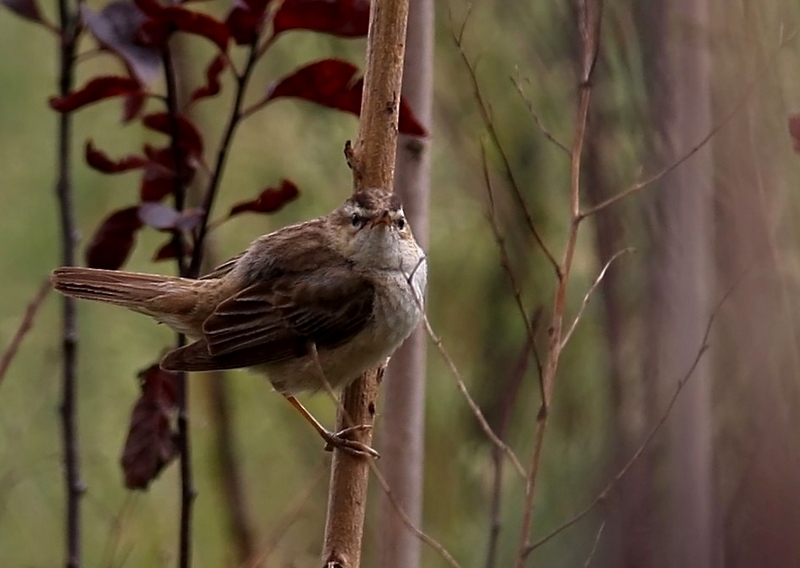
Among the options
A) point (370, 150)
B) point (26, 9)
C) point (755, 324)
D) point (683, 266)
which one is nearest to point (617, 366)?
point (683, 266)

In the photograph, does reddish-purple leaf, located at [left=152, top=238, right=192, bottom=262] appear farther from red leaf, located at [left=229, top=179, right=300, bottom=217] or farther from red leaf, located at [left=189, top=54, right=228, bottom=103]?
red leaf, located at [left=189, top=54, right=228, bottom=103]

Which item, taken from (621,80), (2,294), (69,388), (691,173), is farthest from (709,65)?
(2,294)

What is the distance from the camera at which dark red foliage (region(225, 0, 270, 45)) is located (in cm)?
216

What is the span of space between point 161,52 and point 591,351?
2168mm

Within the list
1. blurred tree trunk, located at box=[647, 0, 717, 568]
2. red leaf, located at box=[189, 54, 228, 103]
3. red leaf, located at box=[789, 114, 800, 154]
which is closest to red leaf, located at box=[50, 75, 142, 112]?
red leaf, located at box=[189, 54, 228, 103]

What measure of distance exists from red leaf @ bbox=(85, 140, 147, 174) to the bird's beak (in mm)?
555

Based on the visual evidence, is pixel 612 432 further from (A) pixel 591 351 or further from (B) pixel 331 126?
(B) pixel 331 126

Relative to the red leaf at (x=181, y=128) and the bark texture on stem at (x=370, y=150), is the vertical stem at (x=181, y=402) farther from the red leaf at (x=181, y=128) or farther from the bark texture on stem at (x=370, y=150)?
the bark texture on stem at (x=370, y=150)

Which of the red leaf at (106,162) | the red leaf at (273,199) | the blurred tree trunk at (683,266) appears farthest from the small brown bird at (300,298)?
the blurred tree trunk at (683,266)

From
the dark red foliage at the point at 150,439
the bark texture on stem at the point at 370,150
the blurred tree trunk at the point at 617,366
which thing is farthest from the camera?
the dark red foliage at the point at 150,439

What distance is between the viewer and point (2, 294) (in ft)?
15.0

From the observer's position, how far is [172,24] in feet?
7.02

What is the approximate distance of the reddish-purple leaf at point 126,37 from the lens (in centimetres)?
213

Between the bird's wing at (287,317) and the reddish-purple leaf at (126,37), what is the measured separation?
2.45 ft
